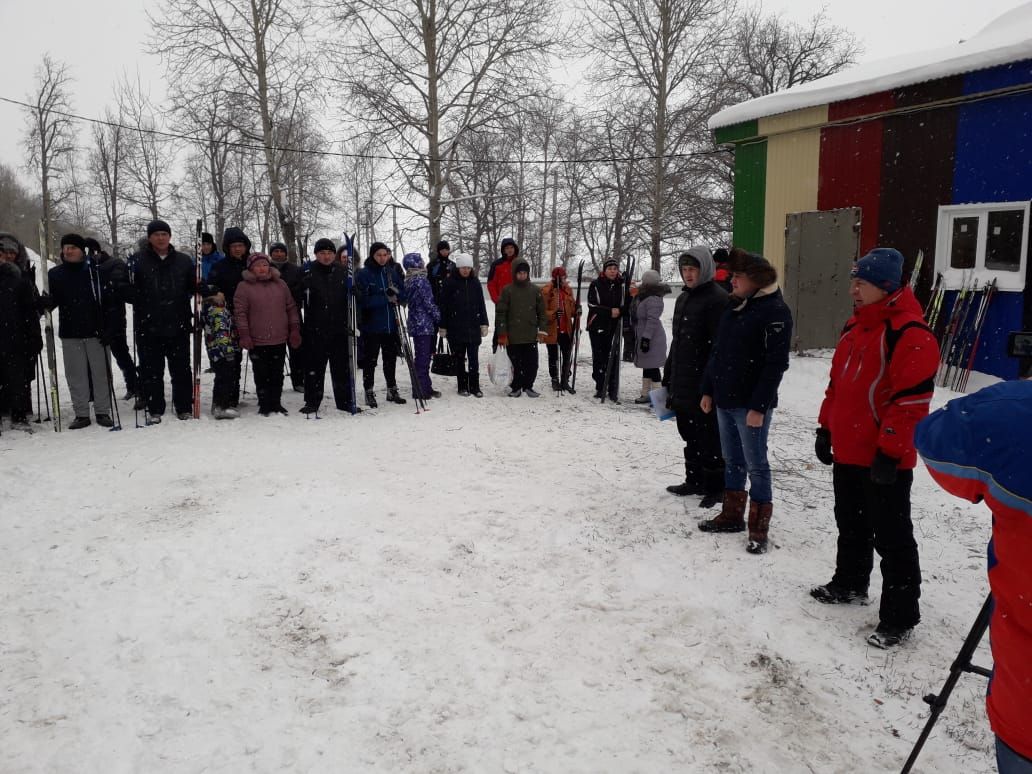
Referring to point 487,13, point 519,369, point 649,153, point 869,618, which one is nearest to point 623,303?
point 519,369

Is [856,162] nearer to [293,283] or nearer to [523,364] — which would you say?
[523,364]

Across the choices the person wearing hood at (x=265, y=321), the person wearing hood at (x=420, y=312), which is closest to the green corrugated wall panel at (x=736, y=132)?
the person wearing hood at (x=420, y=312)

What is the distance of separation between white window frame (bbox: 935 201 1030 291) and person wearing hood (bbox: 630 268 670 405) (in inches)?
160

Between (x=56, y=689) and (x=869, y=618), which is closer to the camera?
(x=56, y=689)

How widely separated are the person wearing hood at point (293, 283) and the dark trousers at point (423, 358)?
1.52 meters

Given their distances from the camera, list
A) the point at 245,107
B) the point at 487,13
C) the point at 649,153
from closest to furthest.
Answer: the point at 487,13, the point at 245,107, the point at 649,153

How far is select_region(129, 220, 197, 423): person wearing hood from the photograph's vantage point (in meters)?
7.27

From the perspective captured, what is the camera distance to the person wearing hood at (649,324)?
8.76 meters

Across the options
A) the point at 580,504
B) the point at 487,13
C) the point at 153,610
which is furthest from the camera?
the point at 487,13

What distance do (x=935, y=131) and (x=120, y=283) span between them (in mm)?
10738

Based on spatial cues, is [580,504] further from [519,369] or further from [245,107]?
[245,107]

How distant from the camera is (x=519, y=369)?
30.9ft

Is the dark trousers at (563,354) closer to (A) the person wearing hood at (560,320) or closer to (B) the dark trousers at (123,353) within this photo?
(A) the person wearing hood at (560,320)

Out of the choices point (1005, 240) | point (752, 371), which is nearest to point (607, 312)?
point (752, 371)
